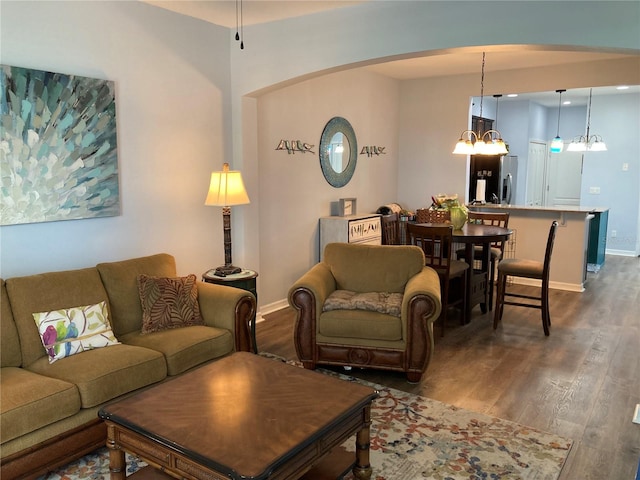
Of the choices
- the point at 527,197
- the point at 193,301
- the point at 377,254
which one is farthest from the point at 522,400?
the point at 527,197

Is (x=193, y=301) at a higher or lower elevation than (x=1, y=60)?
lower

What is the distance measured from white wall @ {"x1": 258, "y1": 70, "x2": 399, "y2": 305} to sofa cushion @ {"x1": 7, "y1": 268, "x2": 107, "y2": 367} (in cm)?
213

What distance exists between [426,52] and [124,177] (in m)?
2.39

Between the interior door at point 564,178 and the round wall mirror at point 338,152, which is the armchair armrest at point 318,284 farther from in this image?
the interior door at point 564,178

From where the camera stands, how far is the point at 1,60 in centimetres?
299

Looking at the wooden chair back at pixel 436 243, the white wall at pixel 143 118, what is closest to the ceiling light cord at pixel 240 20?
the white wall at pixel 143 118

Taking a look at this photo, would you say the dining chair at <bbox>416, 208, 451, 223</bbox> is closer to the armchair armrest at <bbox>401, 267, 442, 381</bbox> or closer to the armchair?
the armchair

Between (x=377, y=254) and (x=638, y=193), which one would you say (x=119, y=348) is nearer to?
(x=377, y=254)

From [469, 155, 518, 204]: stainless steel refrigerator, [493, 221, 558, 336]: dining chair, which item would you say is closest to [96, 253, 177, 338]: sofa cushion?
[493, 221, 558, 336]: dining chair

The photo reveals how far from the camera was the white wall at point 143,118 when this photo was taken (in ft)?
10.4

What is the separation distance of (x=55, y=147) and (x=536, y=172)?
28.4 ft

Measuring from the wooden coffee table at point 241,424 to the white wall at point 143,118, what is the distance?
153 cm

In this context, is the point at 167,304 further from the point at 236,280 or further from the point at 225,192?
the point at 225,192

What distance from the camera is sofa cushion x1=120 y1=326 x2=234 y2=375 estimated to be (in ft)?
9.93
